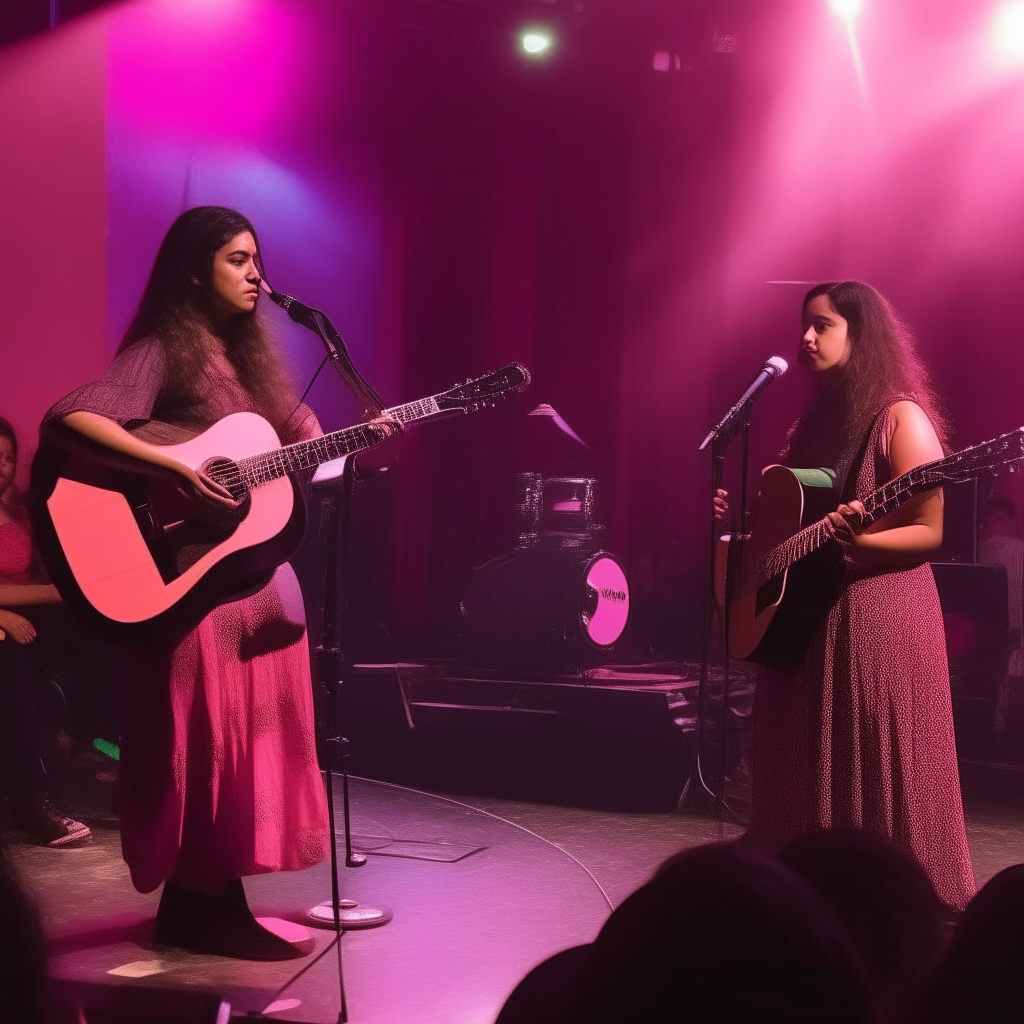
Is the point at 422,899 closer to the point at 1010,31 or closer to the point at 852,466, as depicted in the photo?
the point at 852,466

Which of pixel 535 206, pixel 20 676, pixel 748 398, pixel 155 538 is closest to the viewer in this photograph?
pixel 155 538

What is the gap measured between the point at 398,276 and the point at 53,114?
2.20 meters

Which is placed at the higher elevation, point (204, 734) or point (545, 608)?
point (545, 608)

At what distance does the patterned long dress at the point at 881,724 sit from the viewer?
326cm

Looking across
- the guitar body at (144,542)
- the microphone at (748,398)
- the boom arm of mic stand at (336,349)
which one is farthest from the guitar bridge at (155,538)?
the microphone at (748,398)

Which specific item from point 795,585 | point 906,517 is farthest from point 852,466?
point 795,585

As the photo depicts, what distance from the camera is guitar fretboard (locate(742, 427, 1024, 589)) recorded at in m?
3.05

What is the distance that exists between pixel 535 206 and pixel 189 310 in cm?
479

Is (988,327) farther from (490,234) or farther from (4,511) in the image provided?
(4,511)

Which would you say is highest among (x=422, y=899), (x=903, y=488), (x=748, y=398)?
(x=748, y=398)

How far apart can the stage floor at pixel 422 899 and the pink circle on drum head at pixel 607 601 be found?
899 millimetres

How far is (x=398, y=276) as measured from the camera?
725cm

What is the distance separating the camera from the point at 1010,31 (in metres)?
6.65

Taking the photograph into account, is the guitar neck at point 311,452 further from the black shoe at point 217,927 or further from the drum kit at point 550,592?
the drum kit at point 550,592
